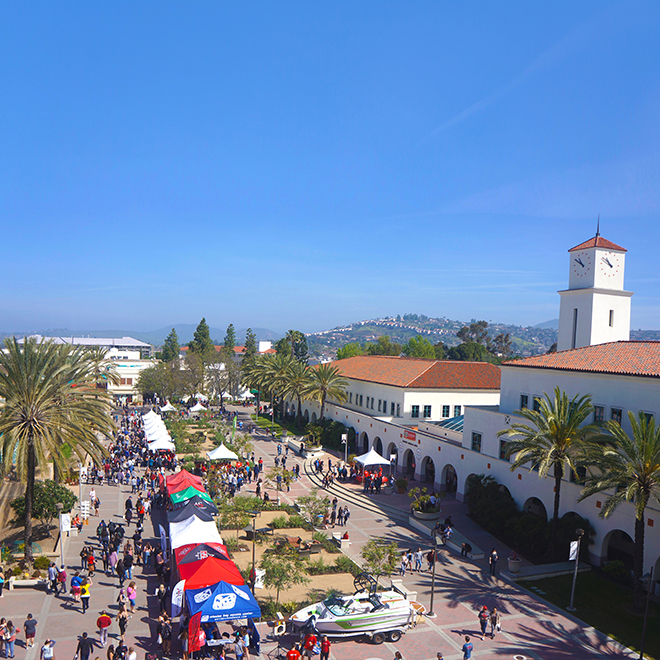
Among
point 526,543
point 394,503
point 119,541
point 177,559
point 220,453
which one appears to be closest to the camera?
point 177,559

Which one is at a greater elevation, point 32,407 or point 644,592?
point 32,407

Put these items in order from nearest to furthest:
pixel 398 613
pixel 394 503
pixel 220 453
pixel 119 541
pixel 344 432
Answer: pixel 398 613
pixel 119 541
pixel 394 503
pixel 220 453
pixel 344 432

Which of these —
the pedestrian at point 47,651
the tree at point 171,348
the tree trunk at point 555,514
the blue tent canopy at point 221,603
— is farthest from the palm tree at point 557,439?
the tree at point 171,348

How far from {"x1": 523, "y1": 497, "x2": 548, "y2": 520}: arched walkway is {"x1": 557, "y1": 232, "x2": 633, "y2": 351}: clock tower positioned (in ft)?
38.1

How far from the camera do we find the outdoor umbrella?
63.9 feet

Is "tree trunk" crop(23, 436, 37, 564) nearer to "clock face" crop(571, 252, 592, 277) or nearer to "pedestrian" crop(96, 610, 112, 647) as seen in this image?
"pedestrian" crop(96, 610, 112, 647)

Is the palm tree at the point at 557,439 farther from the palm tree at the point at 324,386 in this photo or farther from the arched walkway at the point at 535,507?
the palm tree at the point at 324,386

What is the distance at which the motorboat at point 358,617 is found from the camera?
60.2ft

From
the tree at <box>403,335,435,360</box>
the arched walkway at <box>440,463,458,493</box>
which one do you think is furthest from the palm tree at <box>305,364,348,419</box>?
the tree at <box>403,335,435,360</box>

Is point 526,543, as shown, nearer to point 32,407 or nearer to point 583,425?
point 583,425

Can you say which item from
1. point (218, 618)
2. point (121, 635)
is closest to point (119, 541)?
point (121, 635)

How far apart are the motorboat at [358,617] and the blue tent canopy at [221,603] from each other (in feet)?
7.60

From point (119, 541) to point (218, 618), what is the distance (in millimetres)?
9886

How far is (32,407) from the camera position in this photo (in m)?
23.0
